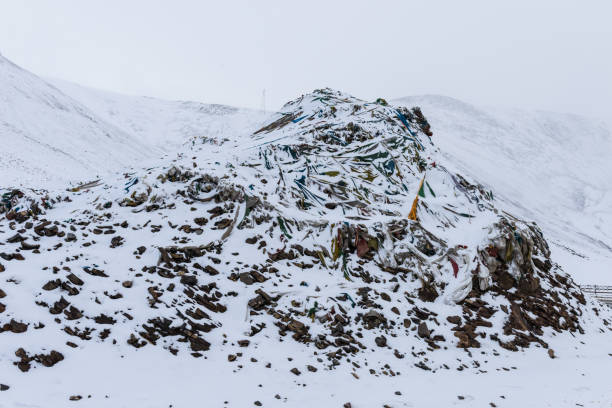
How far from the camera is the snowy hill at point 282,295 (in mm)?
5488

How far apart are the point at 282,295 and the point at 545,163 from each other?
90.5 meters

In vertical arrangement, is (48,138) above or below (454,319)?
above

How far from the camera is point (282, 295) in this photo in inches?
309

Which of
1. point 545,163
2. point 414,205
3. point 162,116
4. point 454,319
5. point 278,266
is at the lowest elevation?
point 454,319

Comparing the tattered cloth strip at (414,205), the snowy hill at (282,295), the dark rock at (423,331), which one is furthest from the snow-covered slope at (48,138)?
the dark rock at (423,331)

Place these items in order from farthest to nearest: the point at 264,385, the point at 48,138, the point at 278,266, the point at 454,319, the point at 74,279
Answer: the point at 48,138
the point at 278,266
the point at 454,319
the point at 74,279
the point at 264,385

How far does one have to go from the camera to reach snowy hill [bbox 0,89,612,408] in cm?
549

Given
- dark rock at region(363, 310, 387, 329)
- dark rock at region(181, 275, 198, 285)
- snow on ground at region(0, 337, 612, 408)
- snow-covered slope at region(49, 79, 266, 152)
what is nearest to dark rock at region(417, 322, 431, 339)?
dark rock at region(363, 310, 387, 329)

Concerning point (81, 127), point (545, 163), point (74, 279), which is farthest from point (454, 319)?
point (545, 163)

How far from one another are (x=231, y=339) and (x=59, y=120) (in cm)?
4104

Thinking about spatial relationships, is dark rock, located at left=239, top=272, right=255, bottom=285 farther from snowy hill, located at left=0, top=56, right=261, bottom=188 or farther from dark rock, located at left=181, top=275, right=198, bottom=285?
Result: snowy hill, located at left=0, top=56, right=261, bottom=188

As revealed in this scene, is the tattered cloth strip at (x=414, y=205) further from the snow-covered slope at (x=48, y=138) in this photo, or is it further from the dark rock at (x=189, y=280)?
the snow-covered slope at (x=48, y=138)

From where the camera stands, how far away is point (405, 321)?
7.97 m

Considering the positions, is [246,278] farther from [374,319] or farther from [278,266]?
[374,319]
